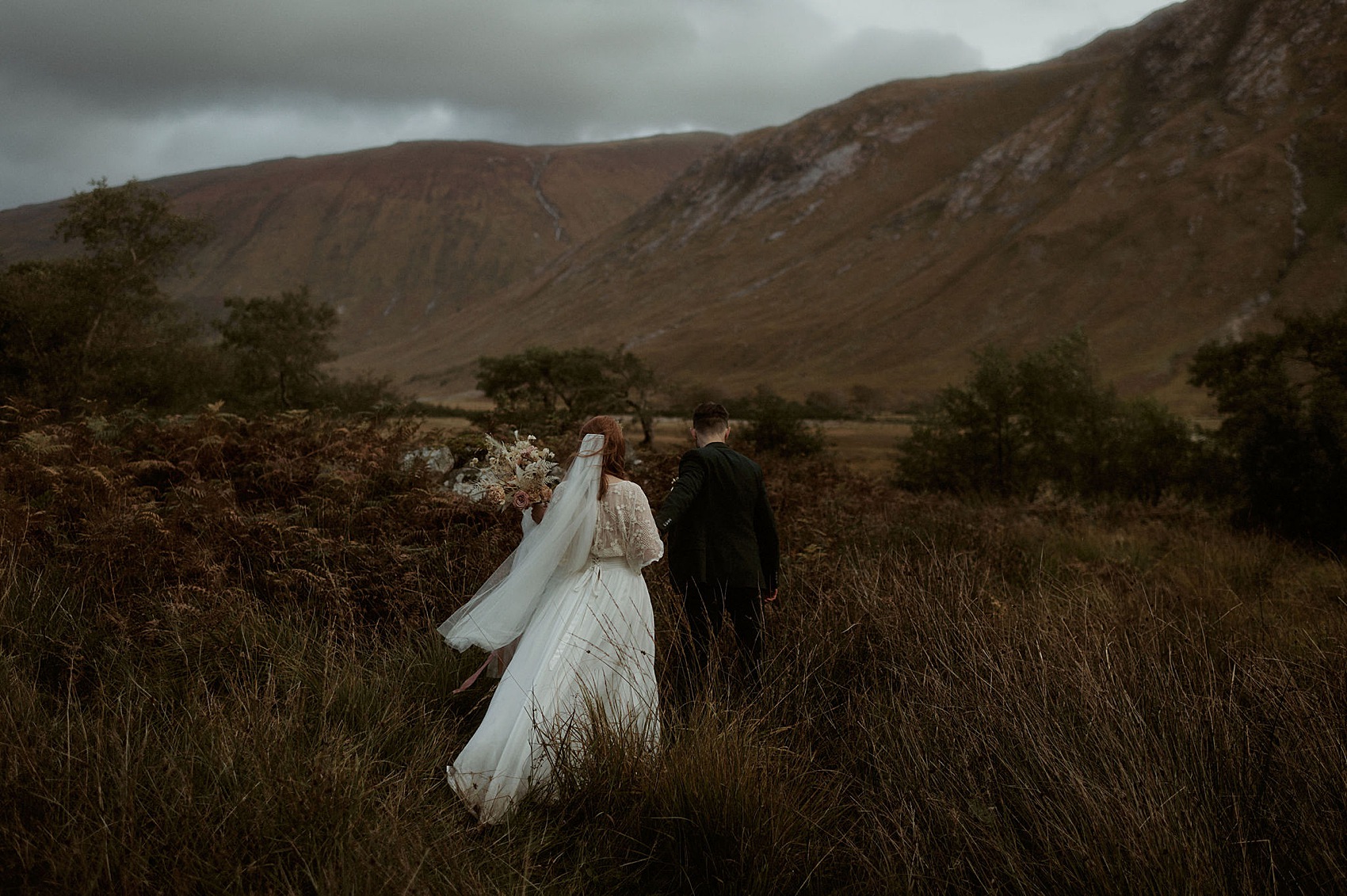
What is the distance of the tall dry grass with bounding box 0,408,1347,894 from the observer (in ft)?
8.71

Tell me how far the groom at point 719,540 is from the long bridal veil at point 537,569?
0.79m

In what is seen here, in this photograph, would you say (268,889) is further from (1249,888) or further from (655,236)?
(655,236)

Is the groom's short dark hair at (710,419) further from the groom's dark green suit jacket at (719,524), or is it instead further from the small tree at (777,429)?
the small tree at (777,429)

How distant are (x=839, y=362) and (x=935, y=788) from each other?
115177 millimetres

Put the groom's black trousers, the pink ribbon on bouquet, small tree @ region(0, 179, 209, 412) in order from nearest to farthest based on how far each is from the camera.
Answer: the pink ribbon on bouquet, the groom's black trousers, small tree @ region(0, 179, 209, 412)

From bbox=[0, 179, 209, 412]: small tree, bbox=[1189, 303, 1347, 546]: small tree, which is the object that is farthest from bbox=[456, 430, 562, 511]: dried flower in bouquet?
bbox=[0, 179, 209, 412]: small tree

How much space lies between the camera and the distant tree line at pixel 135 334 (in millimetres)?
22812

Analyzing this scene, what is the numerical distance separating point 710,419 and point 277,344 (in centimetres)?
3709

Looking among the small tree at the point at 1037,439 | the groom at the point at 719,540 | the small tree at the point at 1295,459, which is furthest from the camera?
the small tree at the point at 1037,439

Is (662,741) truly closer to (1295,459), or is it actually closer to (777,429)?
(1295,459)

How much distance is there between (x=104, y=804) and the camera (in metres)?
2.71

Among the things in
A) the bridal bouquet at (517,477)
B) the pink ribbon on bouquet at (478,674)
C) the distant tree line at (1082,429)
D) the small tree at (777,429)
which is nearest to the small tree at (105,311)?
the small tree at (777,429)

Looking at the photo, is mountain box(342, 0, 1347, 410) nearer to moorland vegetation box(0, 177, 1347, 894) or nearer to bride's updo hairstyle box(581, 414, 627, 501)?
moorland vegetation box(0, 177, 1347, 894)

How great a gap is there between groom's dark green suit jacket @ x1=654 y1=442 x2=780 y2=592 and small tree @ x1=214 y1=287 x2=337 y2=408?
31.1m
